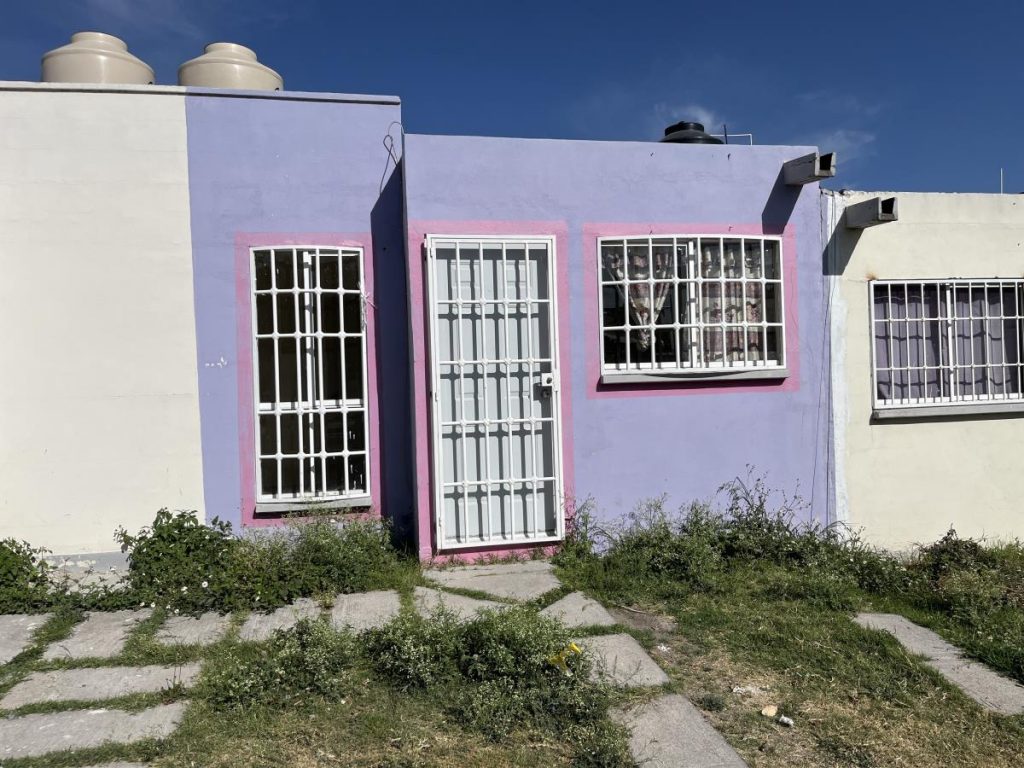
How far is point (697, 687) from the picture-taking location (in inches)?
144

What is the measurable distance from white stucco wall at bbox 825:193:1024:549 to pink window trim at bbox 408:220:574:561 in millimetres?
2307

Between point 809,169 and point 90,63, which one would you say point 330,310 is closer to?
point 90,63

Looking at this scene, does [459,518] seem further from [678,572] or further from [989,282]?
[989,282]

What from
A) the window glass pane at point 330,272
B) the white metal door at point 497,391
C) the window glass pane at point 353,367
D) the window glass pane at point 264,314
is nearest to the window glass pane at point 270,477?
the window glass pane at point 353,367

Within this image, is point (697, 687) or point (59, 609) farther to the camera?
point (59, 609)

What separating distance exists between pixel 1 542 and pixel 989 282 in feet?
26.3

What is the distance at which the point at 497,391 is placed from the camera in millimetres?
5648

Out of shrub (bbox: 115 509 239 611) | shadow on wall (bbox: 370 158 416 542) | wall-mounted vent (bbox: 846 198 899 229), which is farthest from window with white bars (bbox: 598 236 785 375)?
shrub (bbox: 115 509 239 611)

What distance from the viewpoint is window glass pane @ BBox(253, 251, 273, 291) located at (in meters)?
5.62

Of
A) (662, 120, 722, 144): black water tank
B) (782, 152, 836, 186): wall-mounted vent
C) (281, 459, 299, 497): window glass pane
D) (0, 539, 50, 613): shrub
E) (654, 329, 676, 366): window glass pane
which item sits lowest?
(0, 539, 50, 613): shrub

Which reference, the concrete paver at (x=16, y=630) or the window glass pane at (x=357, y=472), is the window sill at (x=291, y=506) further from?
the concrete paver at (x=16, y=630)

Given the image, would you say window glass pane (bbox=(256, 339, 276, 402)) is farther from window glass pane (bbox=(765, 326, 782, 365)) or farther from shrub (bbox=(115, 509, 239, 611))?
window glass pane (bbox=(765, 326, 782, 365))

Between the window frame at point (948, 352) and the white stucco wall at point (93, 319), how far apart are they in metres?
5.47

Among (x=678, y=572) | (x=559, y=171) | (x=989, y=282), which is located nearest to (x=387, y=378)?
(x=559, y=171)
